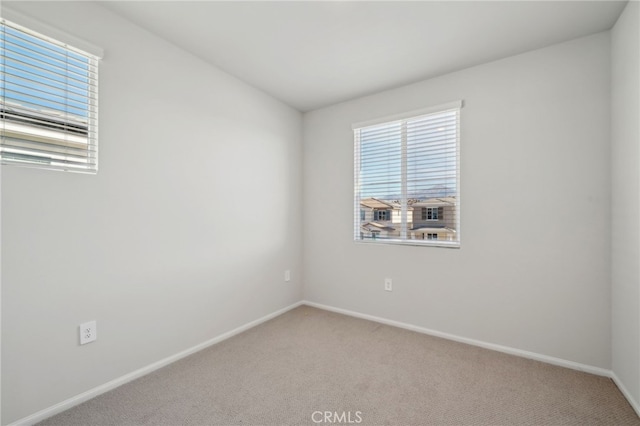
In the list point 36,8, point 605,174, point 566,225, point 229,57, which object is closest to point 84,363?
point 36,8

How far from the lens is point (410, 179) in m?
2.91

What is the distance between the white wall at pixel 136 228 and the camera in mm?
1546

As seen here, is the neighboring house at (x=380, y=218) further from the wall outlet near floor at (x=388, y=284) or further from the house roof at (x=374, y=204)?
the wall outlet near floor at (x=388, y=284)

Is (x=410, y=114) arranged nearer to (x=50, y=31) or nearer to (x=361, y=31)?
(x=361, y=31)

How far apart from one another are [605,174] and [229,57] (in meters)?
3.01

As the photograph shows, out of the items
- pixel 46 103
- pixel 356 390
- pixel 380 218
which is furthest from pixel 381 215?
pixel 46 103

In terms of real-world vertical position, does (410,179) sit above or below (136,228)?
above

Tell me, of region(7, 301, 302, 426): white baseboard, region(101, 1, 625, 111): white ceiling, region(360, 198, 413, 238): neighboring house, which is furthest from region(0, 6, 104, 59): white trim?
region(360, 198, 413, 238): neighboring house

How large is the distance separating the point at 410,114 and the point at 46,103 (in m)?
2.77

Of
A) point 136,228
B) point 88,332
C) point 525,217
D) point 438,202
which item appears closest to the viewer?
point 88,332

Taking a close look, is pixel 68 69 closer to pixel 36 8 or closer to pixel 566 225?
pixel 36 8

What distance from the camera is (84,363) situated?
174cm

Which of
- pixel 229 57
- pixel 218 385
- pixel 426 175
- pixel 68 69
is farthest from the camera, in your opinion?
pixel 426 175

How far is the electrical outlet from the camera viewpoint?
1731 mm
